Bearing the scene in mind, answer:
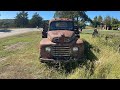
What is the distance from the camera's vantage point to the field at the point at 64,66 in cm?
821

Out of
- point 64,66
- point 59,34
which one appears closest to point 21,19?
point 59,34

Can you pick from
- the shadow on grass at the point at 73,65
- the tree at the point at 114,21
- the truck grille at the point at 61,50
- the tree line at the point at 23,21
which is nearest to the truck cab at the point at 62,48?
the truck grille at the point at 61,50

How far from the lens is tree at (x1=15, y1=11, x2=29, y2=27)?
Answer: 7.39 metres

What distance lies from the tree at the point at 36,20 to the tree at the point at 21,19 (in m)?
0.18

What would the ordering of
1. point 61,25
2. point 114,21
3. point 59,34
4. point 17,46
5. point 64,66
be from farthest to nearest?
point 17,46 → point 61,25 → point 59,34 → point 64,66 → point 114,21

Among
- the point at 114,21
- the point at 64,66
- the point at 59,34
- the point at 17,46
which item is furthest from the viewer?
the point at 17,46

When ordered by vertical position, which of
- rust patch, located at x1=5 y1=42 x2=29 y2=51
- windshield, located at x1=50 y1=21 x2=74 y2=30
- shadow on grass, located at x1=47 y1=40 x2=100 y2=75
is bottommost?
shadow on grass, located at x1=47 y1=40 x2=100 y2=75

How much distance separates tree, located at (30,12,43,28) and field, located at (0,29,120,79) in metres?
0.60

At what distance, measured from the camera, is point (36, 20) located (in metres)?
7.93

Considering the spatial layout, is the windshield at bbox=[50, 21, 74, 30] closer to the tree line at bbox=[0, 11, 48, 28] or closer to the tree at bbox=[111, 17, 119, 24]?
the tree line at bbox=[0, 11, 48, 28]

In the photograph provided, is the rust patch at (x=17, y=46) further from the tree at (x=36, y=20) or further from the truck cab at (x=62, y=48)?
the tree at (x=36, y=20)

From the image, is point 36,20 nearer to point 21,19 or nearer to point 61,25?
point 21,19

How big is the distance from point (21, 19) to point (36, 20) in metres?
0.41

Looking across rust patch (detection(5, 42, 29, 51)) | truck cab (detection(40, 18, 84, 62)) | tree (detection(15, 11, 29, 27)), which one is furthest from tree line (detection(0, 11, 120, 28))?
rust patch (detection(5, 42, 29, 51))
